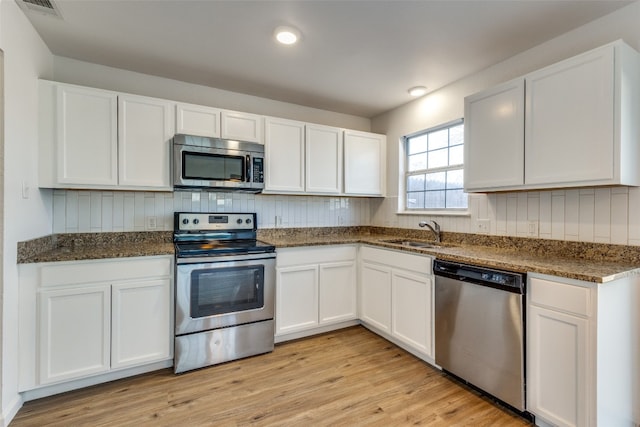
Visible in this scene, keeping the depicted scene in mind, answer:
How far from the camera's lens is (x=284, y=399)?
202cm

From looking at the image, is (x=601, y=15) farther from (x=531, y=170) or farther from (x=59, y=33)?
(x=59, y=33)

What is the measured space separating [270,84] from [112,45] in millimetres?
1287

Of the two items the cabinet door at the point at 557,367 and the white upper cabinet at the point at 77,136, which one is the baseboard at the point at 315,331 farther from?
the white upper cabinet at the point at 77,136

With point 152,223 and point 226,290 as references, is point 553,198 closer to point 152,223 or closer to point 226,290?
point 226,290

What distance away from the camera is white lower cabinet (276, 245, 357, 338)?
2.81 meters

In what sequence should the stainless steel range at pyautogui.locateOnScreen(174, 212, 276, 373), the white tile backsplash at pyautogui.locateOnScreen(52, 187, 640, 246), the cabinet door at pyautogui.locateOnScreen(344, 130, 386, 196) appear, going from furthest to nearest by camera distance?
the cabinet door at pyautogui.locateOnScreen(344, 130, 386, 196)
the stainless steel range at pyautogui.locateOnScreen(174, 212, 276, 373)
the white tile backsplash at pyautogui.locateOnScreen(52, 187, 640, 246)

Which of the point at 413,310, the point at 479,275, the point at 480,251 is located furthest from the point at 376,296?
the point at 479,275

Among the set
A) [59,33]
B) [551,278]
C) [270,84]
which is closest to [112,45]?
[59,33]

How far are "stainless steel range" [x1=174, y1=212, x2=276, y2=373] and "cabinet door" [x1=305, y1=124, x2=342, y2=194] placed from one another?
3.17 feet

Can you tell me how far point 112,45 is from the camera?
232cm

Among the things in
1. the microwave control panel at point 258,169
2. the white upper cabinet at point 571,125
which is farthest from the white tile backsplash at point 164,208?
the white upper cabinet at point 571,125

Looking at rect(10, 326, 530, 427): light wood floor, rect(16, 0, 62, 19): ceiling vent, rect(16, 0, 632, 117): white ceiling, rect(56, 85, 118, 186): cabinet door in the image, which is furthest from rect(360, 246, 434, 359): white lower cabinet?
rect(16, 0, 62, 19): ceiling vent

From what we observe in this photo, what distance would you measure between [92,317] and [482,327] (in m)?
2.62

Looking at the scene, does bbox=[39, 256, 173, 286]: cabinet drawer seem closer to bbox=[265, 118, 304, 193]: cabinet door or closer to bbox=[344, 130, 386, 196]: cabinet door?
bbox=[265, 118, 304, 193]: cabinet door
